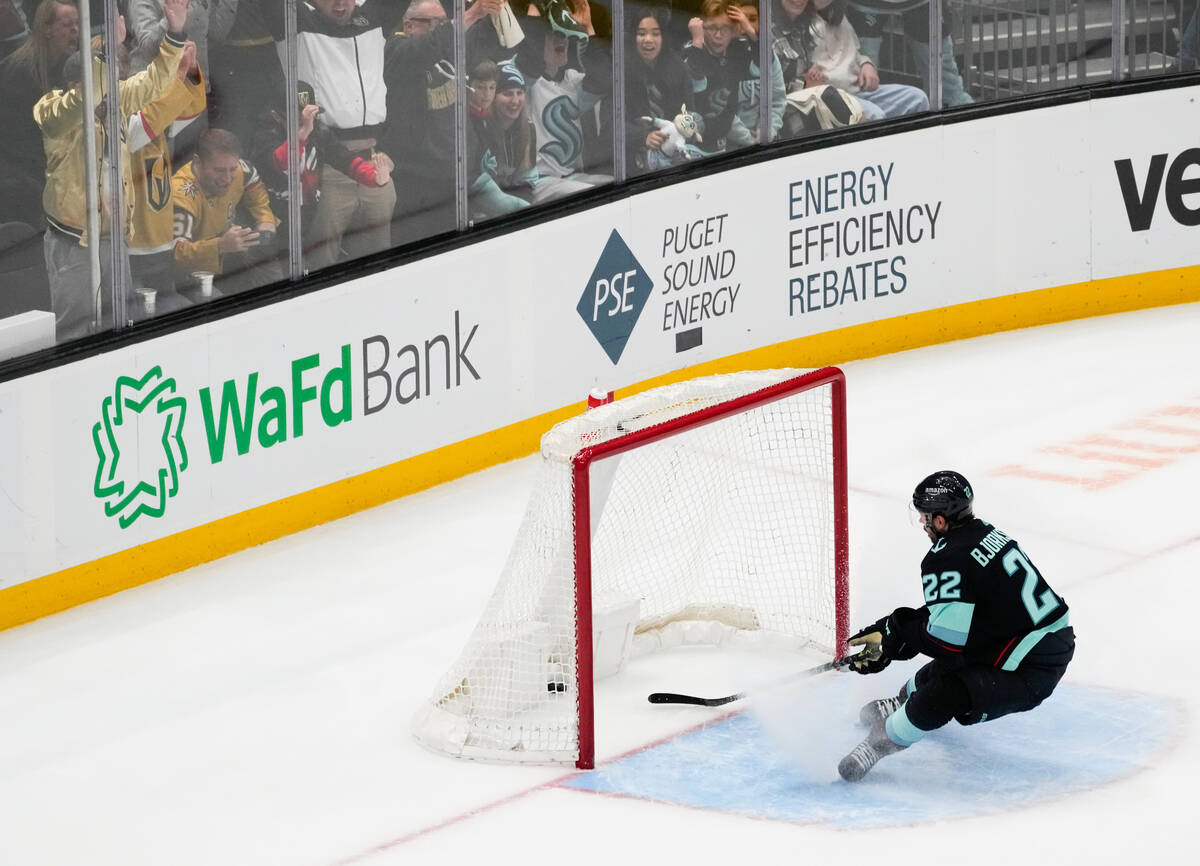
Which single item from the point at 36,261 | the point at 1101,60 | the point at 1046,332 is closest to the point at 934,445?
the point at 1046,332

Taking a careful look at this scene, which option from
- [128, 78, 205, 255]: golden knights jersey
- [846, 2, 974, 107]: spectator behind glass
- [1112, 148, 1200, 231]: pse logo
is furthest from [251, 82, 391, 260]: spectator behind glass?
[1112, 148, 1200, 231]: pse logo

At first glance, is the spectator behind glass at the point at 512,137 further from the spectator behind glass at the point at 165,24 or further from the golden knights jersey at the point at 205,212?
the spectator behind glass at the point at 165,24

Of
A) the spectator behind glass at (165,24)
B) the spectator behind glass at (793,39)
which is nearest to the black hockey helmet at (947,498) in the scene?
the spectator behind glass at (165,24)

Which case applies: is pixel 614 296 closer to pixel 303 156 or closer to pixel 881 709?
pixel 303 156

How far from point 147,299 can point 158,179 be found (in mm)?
455

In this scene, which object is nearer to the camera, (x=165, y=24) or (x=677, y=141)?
(x=165, y=24)

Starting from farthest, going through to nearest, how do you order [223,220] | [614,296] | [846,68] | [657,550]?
1. [846,68]
2. [614,296]
3. [223,220]
4. [657,550]

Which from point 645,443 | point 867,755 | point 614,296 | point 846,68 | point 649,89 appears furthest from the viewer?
point 846,68

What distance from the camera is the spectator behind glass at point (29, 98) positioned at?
6.91 m

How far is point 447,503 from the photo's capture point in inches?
328

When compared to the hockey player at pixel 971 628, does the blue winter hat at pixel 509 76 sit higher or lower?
higher

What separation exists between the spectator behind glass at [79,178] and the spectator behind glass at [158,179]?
1.2 inches

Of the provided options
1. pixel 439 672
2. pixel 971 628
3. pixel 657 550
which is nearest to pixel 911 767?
pixel 971 628

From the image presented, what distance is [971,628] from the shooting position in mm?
5363
